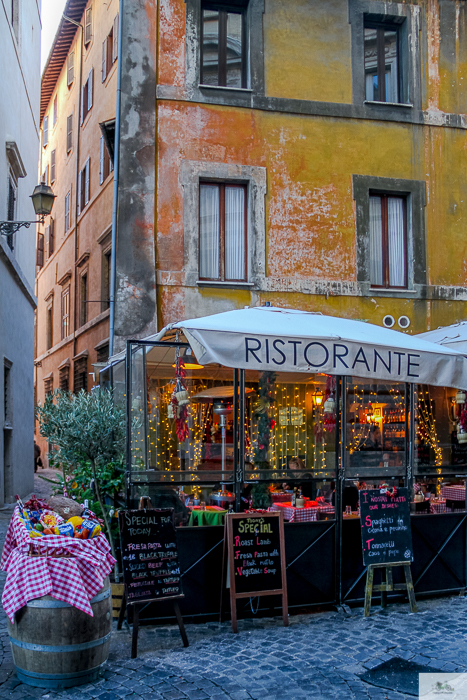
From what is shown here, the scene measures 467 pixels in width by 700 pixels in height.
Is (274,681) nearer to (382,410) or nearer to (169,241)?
(382,410)

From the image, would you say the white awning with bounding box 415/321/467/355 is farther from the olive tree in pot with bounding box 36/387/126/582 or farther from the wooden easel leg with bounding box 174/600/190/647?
the wooden easel leg with bounding box 174/600/190/647

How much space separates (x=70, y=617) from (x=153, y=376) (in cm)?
344

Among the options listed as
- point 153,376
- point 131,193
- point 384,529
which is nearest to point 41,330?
point 131,193

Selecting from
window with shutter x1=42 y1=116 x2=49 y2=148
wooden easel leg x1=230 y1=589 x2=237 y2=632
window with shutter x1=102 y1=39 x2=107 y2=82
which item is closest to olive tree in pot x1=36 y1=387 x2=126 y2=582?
wooden easel leg x1=230 y1=589 x2=237 y2=632

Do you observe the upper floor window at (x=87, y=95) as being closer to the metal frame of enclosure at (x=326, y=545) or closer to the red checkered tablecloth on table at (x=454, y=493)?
the metal frame of enclosure at (x=326, y=545)

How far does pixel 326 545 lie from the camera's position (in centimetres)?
725

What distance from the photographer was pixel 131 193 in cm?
1210

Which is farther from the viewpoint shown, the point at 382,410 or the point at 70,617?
the point at 382,410

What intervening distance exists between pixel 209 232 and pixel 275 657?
27.2 feet

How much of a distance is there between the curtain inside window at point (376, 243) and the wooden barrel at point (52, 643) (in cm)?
940

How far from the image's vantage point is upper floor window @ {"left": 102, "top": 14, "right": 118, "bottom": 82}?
620 inches

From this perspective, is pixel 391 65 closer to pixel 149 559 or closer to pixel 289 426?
pixel 289 426

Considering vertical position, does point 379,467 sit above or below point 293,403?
below

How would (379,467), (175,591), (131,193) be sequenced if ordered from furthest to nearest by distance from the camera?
(131,193), (379,467), (175,591)
